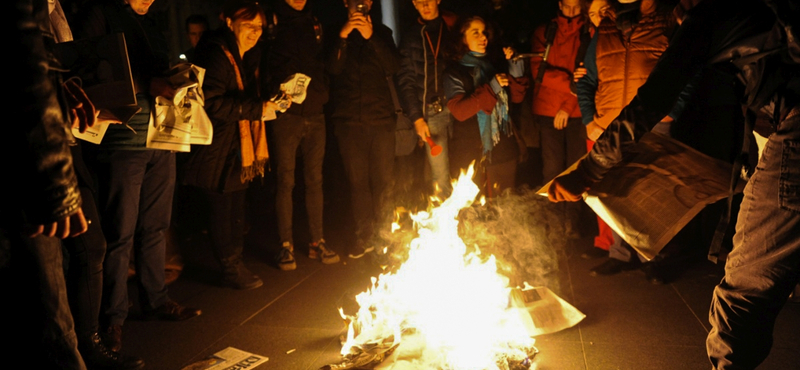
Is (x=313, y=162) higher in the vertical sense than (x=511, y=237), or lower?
higher

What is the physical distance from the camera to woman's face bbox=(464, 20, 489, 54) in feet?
19.6

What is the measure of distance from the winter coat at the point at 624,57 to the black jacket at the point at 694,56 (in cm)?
224

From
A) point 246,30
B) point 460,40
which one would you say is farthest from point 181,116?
point 460,40

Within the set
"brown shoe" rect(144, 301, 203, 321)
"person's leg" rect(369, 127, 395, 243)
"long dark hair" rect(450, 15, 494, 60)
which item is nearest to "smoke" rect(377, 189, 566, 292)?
"person's leg" rect(369, 127, 395, 243)

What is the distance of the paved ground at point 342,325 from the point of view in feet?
12.4

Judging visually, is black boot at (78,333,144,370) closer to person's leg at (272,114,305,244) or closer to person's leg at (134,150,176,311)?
person's leg at (134,150,176,311)

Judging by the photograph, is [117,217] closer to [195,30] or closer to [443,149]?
[443,149]

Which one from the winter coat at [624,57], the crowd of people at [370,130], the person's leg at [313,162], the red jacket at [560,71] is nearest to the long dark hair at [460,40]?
the crowd of people at [370,130]

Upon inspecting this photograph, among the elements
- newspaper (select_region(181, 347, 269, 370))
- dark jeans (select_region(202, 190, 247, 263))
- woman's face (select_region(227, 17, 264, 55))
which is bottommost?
newspaper (select_region(181, 347, 269, 370))

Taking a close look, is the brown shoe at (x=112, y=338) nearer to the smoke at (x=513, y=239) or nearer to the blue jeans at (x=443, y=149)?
the smoke at (x=513, y=239)

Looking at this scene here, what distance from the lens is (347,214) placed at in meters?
7.79

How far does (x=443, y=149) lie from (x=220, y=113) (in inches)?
92.5

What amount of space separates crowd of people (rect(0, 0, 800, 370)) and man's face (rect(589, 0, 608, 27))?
Result: 3cm

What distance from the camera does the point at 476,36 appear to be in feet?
19.6
